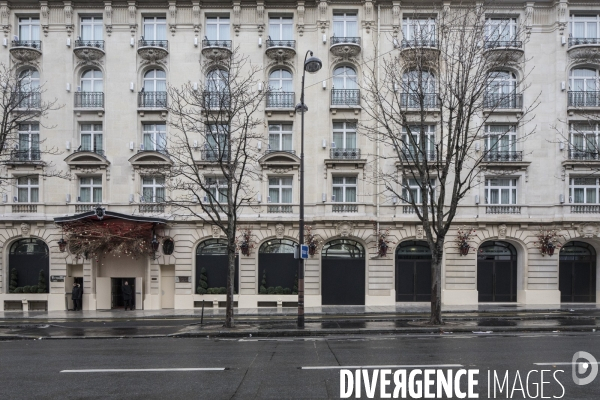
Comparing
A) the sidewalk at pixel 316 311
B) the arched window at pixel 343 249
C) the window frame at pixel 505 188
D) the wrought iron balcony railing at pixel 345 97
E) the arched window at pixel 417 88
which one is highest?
the wrought iron balcony railing at pixel 345 97

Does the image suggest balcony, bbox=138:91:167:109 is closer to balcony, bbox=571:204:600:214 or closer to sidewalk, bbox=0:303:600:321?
sidewalk, bbox=0:303:600:321

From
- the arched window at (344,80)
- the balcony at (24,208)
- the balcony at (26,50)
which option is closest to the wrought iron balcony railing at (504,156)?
the arched window at (344,80)

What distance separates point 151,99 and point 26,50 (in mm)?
7011

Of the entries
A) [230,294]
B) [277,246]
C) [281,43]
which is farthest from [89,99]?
[230,294]

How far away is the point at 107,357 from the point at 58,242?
1610 centimetres

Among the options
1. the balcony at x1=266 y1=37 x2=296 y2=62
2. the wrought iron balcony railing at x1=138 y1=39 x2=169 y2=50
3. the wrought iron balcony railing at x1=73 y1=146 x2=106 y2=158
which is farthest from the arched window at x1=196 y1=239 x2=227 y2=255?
the wrought iron balcony railing at x1=138 y1=39 x2=169 y2=50

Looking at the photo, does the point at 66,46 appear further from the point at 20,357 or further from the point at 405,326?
the point at 405,326

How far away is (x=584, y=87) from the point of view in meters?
27.5

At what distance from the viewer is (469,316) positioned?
22266 mm

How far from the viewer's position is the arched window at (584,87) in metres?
27.2

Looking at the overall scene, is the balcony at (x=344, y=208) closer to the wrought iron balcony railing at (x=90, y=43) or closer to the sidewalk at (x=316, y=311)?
the sidewalk at (x=316, y=311)

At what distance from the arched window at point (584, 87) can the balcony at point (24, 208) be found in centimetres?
2892

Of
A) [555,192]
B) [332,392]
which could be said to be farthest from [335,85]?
[332,392]

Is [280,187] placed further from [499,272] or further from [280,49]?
[499,272]
